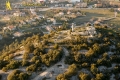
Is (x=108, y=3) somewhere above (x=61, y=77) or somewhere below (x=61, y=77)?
below

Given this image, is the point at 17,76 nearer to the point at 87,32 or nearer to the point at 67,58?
the point at 67,58

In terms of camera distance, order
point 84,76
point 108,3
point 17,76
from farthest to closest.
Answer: point 108,3
point 17,76
point 84,76

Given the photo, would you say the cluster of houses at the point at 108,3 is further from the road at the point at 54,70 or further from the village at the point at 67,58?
the road at the point at 54,70

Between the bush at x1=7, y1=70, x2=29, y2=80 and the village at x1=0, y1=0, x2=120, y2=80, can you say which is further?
the village at x1=0, y1=0, x2=120, y2=80

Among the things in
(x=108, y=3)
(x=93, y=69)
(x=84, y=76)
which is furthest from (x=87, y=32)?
(x=108, y=3)

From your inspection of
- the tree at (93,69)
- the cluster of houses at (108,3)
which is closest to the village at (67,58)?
the tree at (93,69)

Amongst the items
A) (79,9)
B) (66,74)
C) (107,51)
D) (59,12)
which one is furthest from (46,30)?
(66,74)

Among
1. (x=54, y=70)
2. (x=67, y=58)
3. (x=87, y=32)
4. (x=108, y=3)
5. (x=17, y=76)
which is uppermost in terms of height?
(x=87, y=32)

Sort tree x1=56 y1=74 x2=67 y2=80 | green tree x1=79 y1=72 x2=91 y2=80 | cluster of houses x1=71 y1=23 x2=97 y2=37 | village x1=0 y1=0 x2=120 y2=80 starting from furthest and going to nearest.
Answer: cluster of houses x1=71 y1=23 x2=97 y2=37, village x1=0 y1=0 x2=120 y2=80, green tree x1=79 y1=72 x2=91 y2=80, tree x1=56 y1=74 x2=67 y2=80

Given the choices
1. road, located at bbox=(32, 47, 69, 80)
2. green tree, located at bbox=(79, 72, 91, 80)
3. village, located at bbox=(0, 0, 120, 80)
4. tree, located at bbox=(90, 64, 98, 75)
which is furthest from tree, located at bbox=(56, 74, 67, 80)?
A: tree, located at bbox=(90, 64, 98, 75)

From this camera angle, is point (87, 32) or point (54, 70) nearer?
point (54, 70)

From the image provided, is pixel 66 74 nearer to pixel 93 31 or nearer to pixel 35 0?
pixel 93 31

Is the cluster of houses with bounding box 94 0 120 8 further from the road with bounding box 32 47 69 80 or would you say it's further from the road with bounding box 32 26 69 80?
the road with bounding box 32 47 69 80
